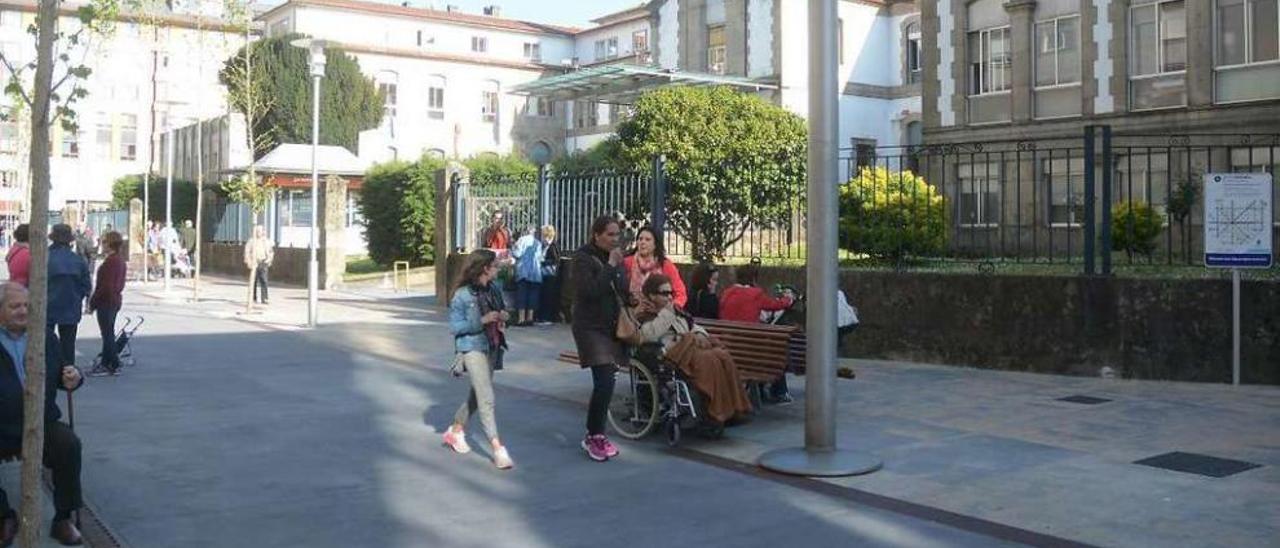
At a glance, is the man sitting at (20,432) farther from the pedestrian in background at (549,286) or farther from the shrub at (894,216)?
the pedestrian in background at (549,286)

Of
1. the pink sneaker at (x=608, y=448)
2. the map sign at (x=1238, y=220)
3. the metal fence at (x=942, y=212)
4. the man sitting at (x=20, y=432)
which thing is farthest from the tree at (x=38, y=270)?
the metal fence at (x=942, y=212)

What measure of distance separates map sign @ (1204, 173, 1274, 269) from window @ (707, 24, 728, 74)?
113 feet

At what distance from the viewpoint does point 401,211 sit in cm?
3359

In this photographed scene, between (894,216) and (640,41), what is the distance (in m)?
55.6

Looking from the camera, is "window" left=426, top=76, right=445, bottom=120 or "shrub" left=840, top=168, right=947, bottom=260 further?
"window" left=426, top=76, right=445, bottom=120

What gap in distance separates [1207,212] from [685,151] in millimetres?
14094

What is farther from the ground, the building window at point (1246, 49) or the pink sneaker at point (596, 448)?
the building window at point (1246, 49)

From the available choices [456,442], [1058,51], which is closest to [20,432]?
[456,442]

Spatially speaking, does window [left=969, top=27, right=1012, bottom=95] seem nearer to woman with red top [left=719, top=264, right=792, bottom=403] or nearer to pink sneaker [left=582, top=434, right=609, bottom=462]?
woman with red top [left=719, top=264, right=792, bottom=403]

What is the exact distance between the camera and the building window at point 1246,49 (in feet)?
76.9

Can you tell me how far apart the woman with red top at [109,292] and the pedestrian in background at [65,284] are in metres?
1.01

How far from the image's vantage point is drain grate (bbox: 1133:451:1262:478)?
313 inches

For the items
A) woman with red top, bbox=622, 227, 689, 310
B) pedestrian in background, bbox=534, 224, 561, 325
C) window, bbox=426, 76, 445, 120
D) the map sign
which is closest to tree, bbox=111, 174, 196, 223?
window, bbox=426, 76, 445, 120

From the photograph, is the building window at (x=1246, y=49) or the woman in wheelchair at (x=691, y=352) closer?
the woman in wheelchair at (x=691, y=352)
